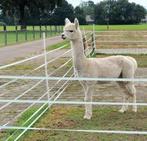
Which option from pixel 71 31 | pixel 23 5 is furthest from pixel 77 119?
pixel 23 5

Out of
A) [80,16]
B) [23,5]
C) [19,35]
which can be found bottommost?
[19,35]

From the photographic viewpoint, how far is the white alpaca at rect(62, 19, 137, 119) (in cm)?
793

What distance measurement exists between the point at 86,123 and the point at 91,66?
3.61ft

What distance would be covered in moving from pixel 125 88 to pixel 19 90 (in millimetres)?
3397

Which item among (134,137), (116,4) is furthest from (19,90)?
(116,4)

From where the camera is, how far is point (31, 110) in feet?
27.4

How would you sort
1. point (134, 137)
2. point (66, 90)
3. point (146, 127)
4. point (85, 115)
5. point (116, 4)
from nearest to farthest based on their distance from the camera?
point (134, 137), point (146, 127), point (85, 115), point (66, 90), point (116, 4)

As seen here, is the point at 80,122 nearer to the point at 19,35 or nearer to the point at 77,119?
the point at 77,119

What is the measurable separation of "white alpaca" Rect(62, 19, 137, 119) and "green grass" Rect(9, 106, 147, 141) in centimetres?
25

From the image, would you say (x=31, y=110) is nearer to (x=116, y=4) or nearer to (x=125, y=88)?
(x=125, y=88)

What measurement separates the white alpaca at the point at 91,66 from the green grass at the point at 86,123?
25cm

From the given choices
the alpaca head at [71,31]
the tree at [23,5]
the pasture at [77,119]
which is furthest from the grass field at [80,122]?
the tree at [23,5]

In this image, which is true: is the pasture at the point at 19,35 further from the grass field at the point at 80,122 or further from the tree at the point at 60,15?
the tree at the point at 60,15

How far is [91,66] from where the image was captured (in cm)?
809
